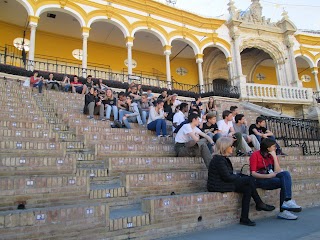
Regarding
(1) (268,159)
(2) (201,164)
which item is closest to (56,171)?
(2) (201,164)

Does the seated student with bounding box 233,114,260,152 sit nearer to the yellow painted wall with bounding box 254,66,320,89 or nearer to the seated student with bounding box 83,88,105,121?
the seated student with bounding box 83,88,105,121

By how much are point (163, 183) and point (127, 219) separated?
1226mm

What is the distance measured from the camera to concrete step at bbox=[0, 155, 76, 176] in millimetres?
3695

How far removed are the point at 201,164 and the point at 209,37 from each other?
14453 millimetres

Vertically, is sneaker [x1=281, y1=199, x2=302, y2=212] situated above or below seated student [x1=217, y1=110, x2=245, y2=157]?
below

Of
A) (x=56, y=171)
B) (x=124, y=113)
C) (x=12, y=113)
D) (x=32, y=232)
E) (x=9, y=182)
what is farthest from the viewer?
(x=124, y=113)

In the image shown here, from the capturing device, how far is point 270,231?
3287 millimetres

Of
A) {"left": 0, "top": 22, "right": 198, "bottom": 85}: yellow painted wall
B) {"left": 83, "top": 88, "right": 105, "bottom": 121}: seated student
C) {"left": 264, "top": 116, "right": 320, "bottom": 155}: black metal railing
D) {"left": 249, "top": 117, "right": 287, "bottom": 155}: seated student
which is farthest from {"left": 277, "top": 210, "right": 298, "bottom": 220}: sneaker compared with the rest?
{"left": 0, "top": 22, "right": 198, "bottom": 85}: yellow painted wall

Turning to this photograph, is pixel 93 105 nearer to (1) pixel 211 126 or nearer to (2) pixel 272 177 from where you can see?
(1) pixel 211 126

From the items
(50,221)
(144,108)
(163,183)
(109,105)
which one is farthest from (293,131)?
(50,221)

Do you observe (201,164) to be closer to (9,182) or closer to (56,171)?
(56,171)

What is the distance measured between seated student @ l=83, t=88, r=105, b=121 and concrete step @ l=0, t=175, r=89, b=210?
160 inches

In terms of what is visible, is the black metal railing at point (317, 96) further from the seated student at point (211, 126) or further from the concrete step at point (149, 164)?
the concrete step at point (149, 164)

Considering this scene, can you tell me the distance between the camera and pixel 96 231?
282 cm
